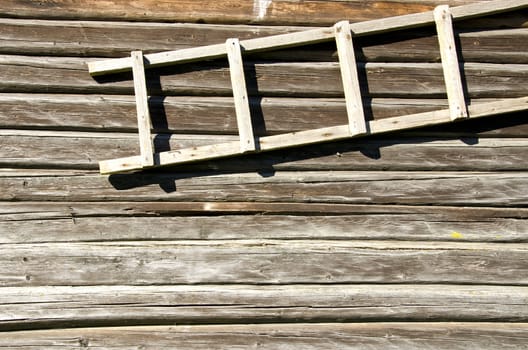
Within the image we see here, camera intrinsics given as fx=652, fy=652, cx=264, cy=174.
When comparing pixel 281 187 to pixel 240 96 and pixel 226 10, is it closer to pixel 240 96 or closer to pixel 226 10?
pixel 240 96

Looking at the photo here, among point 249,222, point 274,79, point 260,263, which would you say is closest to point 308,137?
point 274,79

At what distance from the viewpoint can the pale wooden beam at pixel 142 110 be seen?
3365 mm

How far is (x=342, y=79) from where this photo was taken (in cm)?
361

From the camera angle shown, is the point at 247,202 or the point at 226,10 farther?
the point at 226,10

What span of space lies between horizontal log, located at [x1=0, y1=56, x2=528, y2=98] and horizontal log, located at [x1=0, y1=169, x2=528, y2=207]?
18.2 inches

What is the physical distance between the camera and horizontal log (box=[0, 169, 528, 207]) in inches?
136

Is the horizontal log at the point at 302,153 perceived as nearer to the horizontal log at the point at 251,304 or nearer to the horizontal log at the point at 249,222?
the horizontal log at the point at 249,222

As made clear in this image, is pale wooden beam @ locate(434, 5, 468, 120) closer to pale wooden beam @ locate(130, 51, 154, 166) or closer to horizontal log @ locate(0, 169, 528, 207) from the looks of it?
horizontal log @ locate(0, 169, 528, 207)

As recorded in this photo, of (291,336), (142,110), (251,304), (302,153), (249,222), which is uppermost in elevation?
(142,110)

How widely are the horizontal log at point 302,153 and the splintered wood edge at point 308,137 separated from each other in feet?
0.36

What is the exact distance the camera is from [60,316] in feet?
11.0

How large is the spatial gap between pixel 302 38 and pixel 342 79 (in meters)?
0.32

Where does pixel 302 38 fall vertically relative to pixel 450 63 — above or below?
above

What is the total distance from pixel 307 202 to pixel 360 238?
35cm
